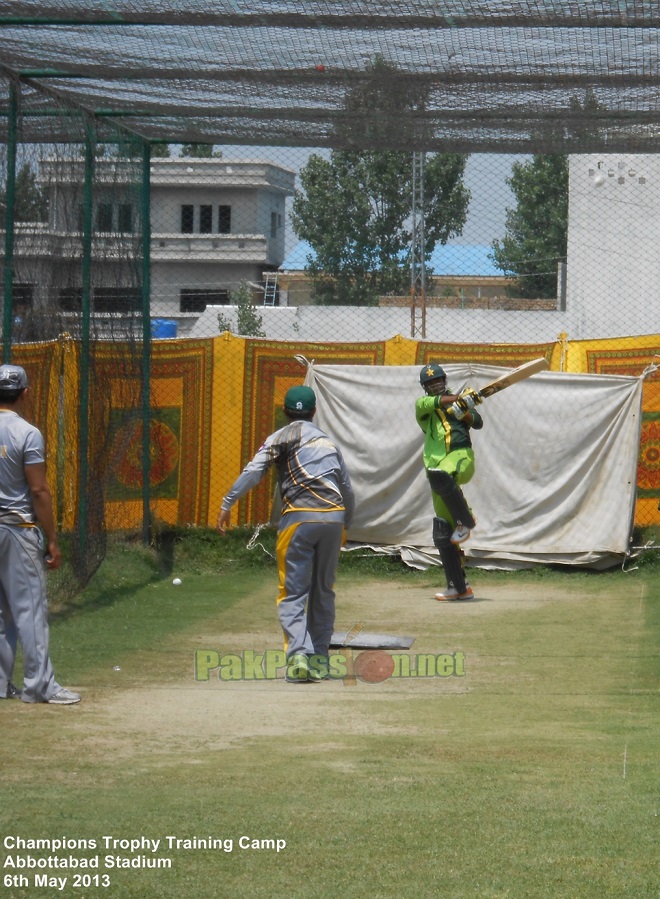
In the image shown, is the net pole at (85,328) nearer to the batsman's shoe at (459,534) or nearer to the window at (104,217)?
the window at (104,217)

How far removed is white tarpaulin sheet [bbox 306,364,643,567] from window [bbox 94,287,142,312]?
1847mm

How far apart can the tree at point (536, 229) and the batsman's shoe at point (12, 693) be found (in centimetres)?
728

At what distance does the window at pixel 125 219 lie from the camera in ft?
39.2

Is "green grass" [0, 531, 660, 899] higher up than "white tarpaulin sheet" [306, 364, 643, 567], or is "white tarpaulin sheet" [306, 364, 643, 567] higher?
"white tarpaulin sheet" [306, 364, 643, 567]

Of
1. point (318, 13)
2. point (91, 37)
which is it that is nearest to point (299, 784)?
point (318, 13)

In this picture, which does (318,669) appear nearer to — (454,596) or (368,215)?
(454,596)

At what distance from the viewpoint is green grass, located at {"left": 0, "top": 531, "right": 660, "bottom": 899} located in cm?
453

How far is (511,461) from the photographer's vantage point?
13.0m

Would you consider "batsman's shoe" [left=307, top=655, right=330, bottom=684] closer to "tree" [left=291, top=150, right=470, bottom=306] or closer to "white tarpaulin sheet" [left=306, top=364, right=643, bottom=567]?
"white tarpaulin sheet" [left=306, top=364, right=643, bottom=567]

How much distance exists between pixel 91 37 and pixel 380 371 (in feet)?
16.8

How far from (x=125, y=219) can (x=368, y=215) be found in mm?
3031

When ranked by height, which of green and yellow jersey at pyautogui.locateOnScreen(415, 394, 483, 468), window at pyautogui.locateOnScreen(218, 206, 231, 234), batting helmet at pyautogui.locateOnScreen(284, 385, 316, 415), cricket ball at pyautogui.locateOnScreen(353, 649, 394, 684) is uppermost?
window at pyautogui.locateOnScreen(218, 206, 231, 234)

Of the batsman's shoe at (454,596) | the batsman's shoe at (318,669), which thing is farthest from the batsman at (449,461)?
the batsman's shoe at (318,669)

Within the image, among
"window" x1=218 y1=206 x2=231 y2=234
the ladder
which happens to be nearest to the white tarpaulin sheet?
the ladder
